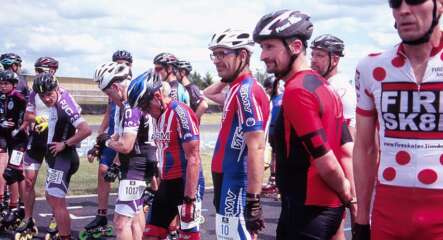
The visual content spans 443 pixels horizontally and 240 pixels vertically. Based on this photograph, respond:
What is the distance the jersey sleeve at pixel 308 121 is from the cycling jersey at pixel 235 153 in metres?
1.01

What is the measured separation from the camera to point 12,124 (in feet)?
28.6

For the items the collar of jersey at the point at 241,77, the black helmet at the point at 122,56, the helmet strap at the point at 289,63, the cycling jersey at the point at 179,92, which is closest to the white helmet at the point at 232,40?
the collar of jersey at the point at 241,77

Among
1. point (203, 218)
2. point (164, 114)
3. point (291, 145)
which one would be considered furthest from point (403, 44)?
point (203, 218)

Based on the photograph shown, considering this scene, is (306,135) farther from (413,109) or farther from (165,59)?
(165,59)

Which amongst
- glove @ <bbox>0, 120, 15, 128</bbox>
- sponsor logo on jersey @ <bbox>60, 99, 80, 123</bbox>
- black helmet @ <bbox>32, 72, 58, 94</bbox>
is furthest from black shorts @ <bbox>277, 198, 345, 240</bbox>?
glove @ <bbox>0, 120, 15, 128</bbox>

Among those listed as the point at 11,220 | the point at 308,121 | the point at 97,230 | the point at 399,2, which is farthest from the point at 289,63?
the point at 11,220

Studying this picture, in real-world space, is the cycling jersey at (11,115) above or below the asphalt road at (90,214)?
above

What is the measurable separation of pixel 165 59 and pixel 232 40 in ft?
14.7

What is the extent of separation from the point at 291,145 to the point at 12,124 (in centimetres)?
636

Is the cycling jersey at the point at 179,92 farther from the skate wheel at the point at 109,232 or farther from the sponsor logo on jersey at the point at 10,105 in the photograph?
the sponsor logo on jersey at the point at 10,105

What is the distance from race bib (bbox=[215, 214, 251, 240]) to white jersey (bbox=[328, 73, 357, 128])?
6.10ft

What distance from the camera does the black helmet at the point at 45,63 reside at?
30.0 ft

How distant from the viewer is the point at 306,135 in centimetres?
329

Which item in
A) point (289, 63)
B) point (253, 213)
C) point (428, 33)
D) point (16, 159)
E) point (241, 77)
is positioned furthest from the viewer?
point (16, 159)
